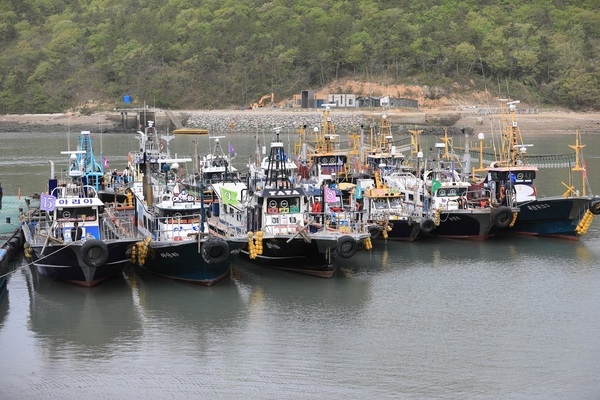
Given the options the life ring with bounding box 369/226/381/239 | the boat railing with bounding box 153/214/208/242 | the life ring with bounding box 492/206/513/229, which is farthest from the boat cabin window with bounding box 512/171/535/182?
the boat railing with bounding box 153/214/208/242

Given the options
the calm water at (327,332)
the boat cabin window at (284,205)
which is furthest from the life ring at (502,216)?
the boat cabin window at (284,205)

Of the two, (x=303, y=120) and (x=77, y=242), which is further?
(x=303, y=120)

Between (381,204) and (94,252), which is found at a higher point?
(381,204)

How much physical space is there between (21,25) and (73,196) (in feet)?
476

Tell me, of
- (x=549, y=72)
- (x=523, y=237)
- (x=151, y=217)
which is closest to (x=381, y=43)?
(x=549, y=72)

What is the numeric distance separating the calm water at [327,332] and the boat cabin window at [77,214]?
2.14 metres

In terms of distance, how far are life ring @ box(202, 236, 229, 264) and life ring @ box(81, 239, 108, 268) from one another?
2.94 metres

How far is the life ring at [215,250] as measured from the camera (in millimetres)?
30516

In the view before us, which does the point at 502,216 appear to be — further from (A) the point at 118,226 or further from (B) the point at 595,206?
(A) the point at 118,226

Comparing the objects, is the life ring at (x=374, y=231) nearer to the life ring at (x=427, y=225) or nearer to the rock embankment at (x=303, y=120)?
the life ring at (x=427, y=225)

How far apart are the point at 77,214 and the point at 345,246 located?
8424 millimetres

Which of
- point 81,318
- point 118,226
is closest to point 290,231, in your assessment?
point 118,226

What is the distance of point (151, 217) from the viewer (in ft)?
110

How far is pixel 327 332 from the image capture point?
2778 centimetres
